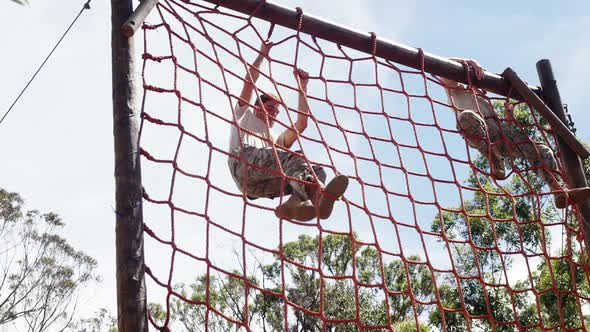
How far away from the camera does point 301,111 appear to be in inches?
110

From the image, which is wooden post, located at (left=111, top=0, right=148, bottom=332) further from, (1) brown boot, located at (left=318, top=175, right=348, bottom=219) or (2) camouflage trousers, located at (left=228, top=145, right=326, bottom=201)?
(1) brown boot, located at (left=318, top=175, right=348, bottom=219)

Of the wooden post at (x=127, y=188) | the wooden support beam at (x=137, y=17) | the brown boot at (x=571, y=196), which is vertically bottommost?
the wooden post at (x=127, y=188)

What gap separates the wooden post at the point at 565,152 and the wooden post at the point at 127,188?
82.9 inches

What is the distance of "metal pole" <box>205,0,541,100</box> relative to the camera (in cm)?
270

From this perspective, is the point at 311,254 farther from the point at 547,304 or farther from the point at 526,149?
the point at 526,149

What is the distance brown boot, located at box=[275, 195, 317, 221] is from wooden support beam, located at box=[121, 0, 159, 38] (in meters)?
0.83

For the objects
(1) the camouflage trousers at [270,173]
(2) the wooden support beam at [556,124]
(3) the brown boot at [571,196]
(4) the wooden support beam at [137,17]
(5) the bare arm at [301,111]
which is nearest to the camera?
(4) the wooden support beam at [137,17]

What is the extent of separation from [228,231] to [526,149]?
1.87 metres

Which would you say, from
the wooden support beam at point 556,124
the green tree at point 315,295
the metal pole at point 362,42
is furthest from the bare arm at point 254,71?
the green tree at point 315,295

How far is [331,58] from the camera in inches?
117

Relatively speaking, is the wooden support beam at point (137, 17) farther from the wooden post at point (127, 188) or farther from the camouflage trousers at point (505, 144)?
the camouflage trousers at point (505, 144)

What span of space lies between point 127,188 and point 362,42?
144 cm

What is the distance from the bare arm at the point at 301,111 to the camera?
2.86 m

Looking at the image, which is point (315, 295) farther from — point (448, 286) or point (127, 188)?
point (127, 188)
